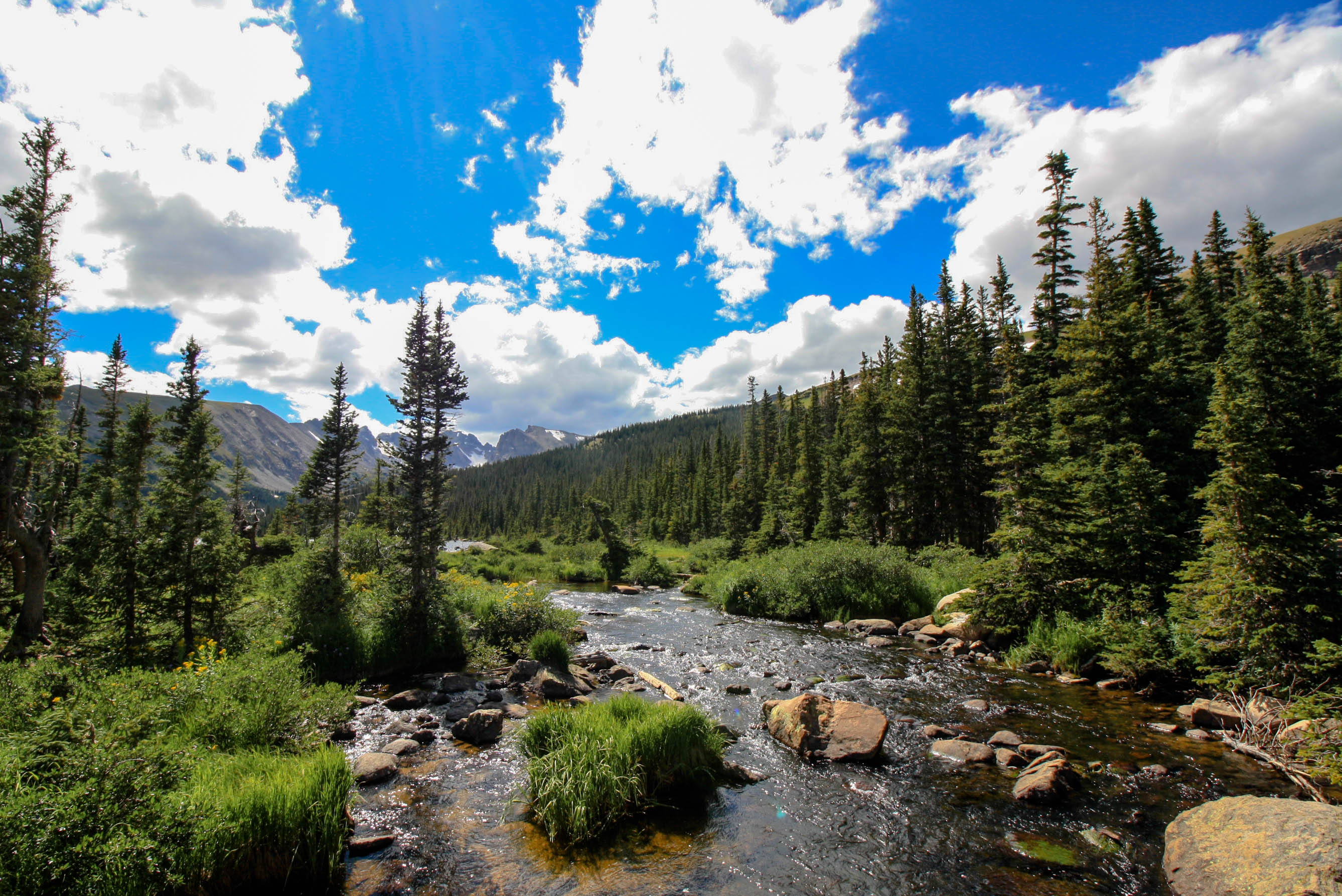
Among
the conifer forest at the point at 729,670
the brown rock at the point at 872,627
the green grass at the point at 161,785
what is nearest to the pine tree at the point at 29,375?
the conifer forest at the point at 729,670

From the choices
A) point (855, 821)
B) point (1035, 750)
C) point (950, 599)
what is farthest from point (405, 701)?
point (950, 599)

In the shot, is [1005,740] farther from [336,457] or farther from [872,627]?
[336,457]

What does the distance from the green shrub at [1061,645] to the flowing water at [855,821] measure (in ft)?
6.84

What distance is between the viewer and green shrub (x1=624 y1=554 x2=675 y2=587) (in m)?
46.3

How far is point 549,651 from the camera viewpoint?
17219 millimetres

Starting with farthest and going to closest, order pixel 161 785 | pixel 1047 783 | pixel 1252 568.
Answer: pixel 1252 568 < pixel 1047 783 < pixel 161 785

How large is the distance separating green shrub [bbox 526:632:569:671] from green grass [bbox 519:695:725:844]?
7540 millimetres

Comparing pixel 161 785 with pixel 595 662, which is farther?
pixel 595 662

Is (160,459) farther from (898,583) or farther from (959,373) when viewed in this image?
(959,373)

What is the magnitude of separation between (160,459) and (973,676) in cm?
3264

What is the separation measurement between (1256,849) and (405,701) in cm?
1615

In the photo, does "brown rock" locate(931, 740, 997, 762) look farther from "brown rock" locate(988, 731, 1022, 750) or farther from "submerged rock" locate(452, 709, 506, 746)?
"submerged rock" locate(452, 709, 506, 746)

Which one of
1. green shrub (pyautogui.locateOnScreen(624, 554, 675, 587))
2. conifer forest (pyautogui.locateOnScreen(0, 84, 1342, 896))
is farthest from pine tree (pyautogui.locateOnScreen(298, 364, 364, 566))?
green shrub (pyautogui.locateOnScreen(624, 554, 675, 587))

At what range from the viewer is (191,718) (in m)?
8.39
